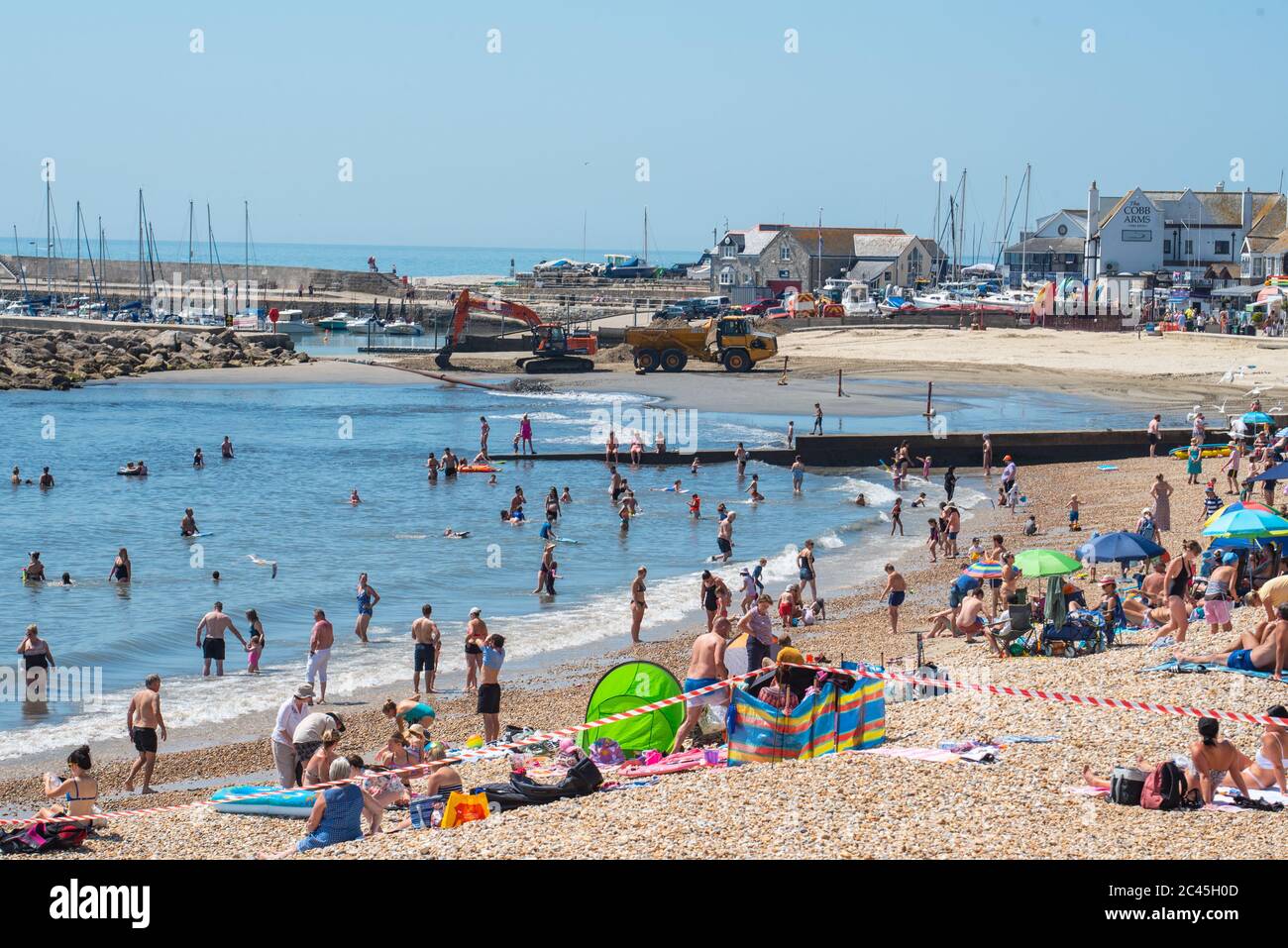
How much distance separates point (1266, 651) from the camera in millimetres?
11242

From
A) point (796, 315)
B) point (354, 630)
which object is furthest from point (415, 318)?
point (354, 630)

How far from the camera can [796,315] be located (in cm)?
7312

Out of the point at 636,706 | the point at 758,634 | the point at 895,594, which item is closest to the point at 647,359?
the point at 895,594

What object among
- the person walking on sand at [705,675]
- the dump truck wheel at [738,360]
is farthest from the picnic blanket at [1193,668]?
the dump truck wheel at [738,360]

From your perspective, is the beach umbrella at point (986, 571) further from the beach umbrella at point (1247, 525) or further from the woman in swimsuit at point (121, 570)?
the woman in swimsuit at point (121, 570)

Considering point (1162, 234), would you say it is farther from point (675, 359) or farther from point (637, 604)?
point (637, 604)

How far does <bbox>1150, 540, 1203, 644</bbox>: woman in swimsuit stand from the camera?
43.1ft

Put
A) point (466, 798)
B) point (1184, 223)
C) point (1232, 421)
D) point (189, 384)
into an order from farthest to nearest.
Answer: point (1184, 223) < point (189, 384) < point (1232, 421) < point (466, 798)

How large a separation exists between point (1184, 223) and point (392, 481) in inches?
2424

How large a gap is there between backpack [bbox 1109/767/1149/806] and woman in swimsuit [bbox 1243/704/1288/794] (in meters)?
0.81

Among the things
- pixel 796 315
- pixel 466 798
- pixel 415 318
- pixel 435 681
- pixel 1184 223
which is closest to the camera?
pixel 466 798

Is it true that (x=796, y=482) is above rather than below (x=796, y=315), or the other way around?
below
